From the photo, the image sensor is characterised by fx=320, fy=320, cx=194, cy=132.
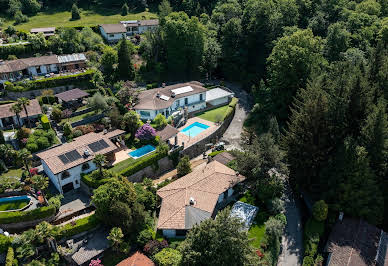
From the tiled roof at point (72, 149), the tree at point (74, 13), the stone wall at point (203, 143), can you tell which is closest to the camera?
the tiled roof at point (72, 149)

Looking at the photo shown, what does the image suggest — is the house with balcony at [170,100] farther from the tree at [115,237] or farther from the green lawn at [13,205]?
the tree at [115,237]

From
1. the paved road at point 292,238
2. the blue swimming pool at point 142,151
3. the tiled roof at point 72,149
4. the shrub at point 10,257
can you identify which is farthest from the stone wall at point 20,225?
the paved road at point 292,238

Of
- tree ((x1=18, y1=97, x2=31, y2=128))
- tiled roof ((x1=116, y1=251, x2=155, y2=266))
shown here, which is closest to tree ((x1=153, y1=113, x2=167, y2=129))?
tree ((x1=18, y1=97, x2=31, y2=128))

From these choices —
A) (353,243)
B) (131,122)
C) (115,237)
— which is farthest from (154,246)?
(131,122)

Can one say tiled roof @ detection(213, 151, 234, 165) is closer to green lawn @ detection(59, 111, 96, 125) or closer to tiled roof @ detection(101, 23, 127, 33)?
green lawn @ detection(59, 111, 96, 125)

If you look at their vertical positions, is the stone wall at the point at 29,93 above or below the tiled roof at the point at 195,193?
above

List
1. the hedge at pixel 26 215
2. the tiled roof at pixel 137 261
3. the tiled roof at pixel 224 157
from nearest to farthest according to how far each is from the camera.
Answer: the tiled roof at pixel 137 261, the hedge at pixel 26 215, the tiled roof at pixel 224 157

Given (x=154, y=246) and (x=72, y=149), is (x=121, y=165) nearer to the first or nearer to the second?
(x=72, y=149)

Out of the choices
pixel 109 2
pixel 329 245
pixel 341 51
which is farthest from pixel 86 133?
pixel 109 2
